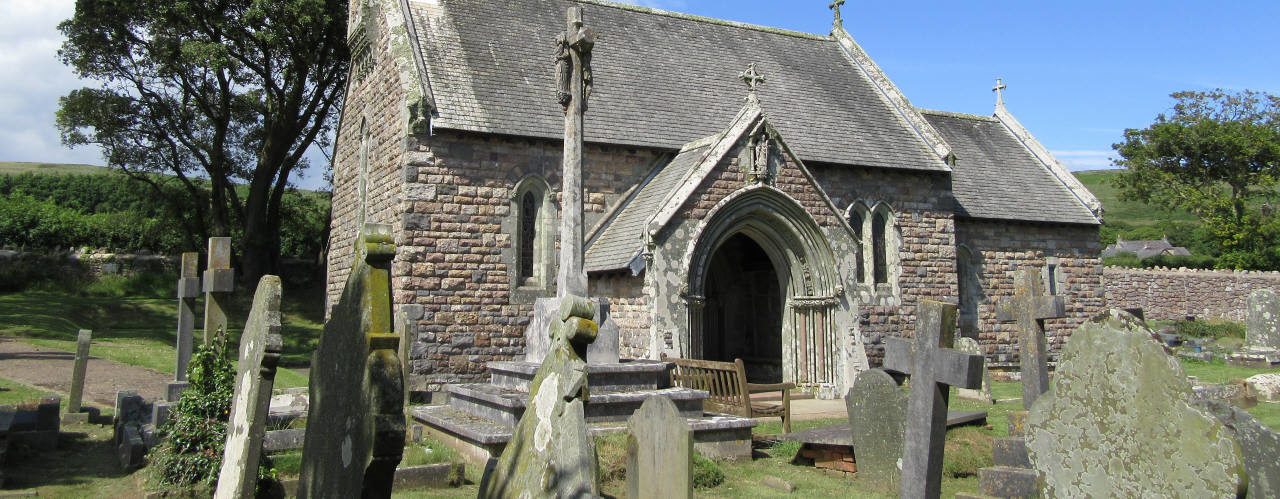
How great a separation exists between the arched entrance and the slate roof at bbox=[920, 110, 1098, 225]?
5459mm

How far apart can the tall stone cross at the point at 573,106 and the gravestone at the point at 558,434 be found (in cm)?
620

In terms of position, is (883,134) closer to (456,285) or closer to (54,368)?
(456,285)

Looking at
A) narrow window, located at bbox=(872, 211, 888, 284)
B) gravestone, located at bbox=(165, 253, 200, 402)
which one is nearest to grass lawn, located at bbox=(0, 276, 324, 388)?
gravestone, located at bbox=(165, 253, 200, 402)

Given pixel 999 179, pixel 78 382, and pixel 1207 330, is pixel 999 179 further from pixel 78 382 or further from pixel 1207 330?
pixel 78 382

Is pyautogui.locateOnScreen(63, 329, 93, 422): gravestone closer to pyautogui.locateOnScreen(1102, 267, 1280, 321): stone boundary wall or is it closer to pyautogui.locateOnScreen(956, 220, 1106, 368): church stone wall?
pyautogui.locateOnScreen(956, 220, 1106, 368): church stone wall

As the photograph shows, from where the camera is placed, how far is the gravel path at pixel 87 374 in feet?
49.9

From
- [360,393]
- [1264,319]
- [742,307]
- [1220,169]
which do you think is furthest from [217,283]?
[1220,169]

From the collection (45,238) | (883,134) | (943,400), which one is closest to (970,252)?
(883,134)

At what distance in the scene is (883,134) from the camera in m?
20.9

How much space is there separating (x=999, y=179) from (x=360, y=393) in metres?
22.9

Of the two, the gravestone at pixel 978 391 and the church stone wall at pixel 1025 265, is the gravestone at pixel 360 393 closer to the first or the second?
Answer: the gravestone at pixel 978 391

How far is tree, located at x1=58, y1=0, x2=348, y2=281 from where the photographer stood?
3047 cm

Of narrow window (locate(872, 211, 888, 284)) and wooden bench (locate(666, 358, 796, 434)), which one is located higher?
narrow window (locate(872, 211, 888, 284))

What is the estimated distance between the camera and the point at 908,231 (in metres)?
19.9
